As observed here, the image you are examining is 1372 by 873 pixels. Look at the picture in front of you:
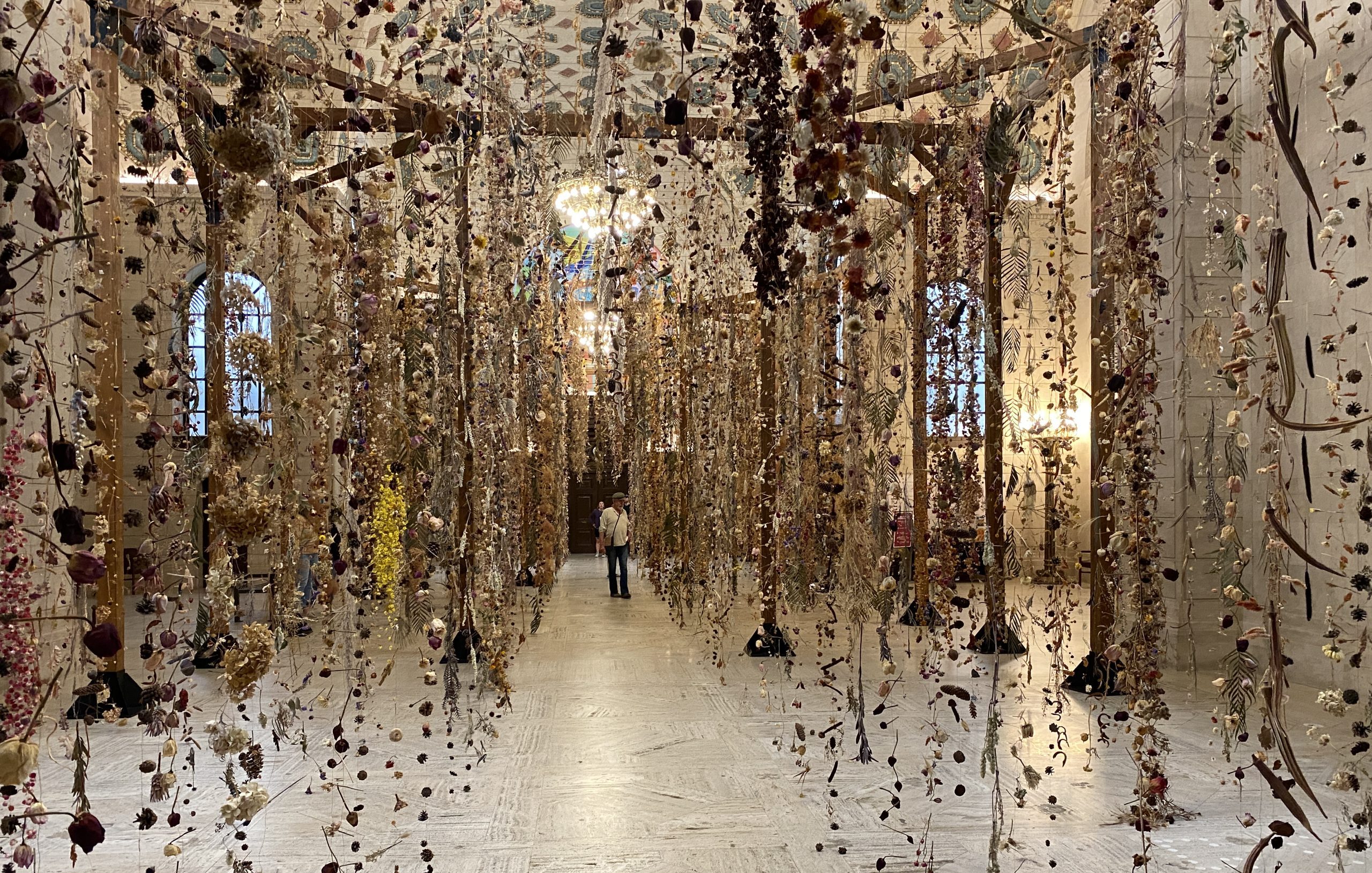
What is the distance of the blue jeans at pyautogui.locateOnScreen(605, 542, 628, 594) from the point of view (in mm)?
9312

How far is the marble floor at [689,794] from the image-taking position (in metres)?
3.04

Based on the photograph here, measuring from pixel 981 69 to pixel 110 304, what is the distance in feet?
12.7

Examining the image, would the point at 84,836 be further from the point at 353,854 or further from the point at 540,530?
the point at 540,530

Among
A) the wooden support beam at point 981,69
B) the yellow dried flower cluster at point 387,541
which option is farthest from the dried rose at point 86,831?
the yellow dried flower cluster at point 387,541

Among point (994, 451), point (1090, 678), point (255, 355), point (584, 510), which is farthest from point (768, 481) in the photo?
point (584, 510)

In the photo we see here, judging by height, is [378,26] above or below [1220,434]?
above

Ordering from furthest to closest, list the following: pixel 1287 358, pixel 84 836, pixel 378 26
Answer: pixel 378 26 < pixel 1287 358 < pixel 84 836

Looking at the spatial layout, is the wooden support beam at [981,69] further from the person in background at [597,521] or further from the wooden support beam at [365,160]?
the person in background at [597,521]

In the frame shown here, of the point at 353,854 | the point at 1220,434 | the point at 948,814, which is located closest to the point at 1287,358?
the point at 948,814

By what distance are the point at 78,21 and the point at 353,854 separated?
3.81 meters

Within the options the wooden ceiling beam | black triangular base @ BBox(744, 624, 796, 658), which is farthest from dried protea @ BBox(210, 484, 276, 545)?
black triangular base @ BBox(744, 624, 796, 658)

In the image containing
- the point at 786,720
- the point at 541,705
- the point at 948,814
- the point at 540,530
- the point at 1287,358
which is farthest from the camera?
the point at 540,530

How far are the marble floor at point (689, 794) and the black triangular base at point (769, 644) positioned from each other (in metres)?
0.36

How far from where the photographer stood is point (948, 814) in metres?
3.45
